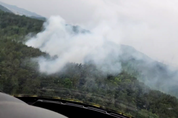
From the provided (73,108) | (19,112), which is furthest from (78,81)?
(19,112)

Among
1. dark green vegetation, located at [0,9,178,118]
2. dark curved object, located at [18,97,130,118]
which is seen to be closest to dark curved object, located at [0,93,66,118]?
dark curved object, located at [18,97,130,118]

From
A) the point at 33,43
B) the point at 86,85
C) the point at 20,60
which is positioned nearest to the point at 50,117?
the point at 86,85

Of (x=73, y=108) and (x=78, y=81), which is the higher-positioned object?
(x=78, y=81)

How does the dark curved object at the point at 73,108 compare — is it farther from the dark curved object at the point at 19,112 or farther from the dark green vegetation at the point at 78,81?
the dark green vegetation at the point at 78,81

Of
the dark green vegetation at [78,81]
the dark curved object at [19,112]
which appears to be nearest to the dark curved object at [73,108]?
the dark curved object at [19,112]

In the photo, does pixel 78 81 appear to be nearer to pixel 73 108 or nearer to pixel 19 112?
pixel 73 108

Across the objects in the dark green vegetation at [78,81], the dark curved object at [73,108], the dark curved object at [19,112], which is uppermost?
the dark green vegetation at [78,81]

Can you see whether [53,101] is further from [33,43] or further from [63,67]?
[33,43]

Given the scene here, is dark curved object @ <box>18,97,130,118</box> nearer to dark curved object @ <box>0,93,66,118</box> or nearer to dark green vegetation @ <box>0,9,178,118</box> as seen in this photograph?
dark curved object @ <box>0,93,66,118</box>

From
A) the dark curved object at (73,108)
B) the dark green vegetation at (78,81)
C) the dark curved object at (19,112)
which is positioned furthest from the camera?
the dark green vegetation at (78,81)

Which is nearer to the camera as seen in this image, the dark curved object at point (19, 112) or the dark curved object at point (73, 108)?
the dark curved object at point (19, 112)

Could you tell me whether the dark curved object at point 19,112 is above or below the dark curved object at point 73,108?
below
